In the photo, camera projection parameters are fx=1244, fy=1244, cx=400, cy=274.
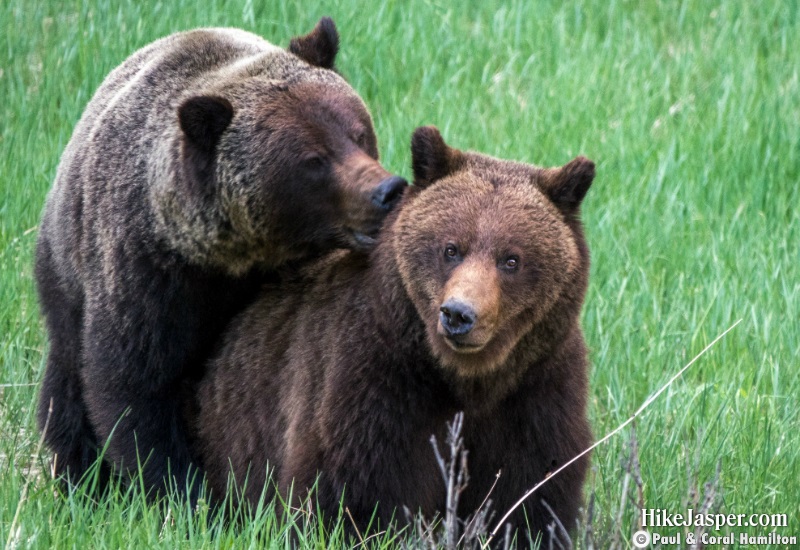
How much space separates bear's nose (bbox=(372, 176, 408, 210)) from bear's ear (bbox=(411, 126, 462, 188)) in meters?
0.20

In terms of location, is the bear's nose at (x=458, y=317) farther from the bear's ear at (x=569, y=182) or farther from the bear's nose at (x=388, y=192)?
the bear's nose at (x=388, y=192)

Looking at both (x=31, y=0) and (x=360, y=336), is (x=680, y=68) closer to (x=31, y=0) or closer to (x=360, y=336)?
(x=31, y=0)

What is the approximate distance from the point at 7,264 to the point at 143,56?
173cm

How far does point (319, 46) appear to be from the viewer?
596 centimetres

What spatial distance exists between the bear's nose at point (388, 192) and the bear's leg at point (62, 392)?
1.83 metres

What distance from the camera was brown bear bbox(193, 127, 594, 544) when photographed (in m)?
4.46

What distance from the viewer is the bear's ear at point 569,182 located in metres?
4.62

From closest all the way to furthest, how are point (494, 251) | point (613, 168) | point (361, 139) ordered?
point (494, 251)
point (361, 139)
point (613, 168)

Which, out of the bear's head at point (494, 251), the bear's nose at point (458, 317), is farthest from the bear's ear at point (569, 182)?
the bear's nose at point (458, 317)

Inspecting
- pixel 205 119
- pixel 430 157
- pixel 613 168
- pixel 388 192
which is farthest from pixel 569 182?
pixel 613 168

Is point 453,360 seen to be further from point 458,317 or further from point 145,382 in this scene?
point 145,382

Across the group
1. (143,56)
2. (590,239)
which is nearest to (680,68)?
(590,239)

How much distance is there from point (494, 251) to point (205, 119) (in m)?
1.61

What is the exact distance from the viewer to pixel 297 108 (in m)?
5.46
